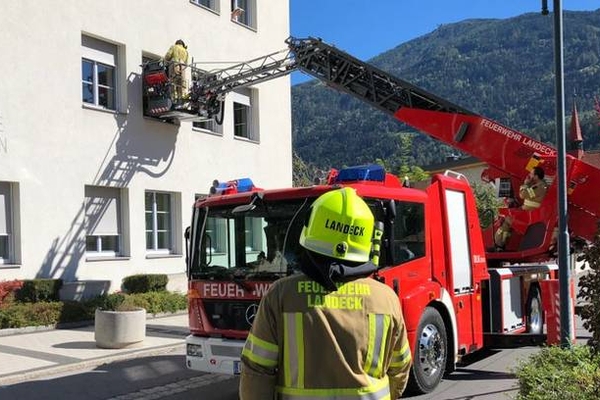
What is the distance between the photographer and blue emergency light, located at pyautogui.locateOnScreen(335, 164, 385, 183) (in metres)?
7.06

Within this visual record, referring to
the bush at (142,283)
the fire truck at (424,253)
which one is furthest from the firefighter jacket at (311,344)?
the bush at (142,283)

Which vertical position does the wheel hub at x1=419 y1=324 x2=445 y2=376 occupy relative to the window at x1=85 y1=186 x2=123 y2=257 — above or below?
below

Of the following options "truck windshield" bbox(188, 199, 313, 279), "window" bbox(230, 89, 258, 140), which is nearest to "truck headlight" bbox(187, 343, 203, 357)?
"truck windshield" bbox(188, 199, 313, 279)

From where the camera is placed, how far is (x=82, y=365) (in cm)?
957

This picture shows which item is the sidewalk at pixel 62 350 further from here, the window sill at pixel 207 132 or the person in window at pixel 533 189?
the window sill at pixel 207 132

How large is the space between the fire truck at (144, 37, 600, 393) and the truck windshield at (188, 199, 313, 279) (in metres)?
0.01

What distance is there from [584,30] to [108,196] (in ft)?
685

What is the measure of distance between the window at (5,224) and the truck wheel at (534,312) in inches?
430

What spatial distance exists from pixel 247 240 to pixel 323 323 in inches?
175

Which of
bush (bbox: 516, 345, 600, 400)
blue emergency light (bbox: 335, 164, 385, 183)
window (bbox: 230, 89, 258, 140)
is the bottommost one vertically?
bush (bbox: 516, 345, 600, 400)

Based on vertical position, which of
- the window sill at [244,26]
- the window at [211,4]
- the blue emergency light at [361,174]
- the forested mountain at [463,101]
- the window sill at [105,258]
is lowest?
the window sill at [105,258]

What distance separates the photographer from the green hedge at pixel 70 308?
41.0 feet

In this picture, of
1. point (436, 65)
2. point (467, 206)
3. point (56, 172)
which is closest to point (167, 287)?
point (56, 172)

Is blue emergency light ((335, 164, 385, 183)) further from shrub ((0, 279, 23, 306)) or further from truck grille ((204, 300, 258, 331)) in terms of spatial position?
shrub ((0, 279, 23, 306))
